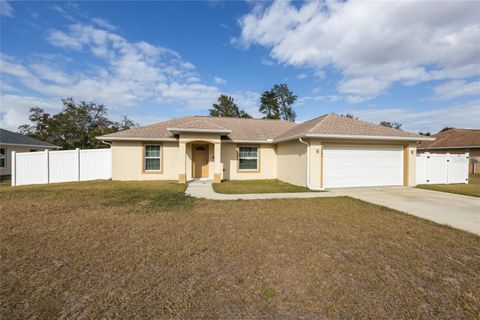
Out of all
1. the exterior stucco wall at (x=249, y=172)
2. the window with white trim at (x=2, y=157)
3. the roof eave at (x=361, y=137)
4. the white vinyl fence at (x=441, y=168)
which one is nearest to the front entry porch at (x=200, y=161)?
the exterior stucco wall at (x=249, y=172)

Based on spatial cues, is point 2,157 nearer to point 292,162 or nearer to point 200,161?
point 200,161

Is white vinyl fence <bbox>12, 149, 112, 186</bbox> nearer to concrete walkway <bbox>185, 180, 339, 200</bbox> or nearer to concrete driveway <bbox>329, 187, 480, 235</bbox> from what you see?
concrete walkway <bbox>185, 180, 339, 200</bbox>

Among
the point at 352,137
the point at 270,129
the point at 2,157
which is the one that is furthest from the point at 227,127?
the point at 2,157

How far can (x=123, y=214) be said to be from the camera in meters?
6.63

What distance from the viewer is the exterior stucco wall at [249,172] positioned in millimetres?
14914

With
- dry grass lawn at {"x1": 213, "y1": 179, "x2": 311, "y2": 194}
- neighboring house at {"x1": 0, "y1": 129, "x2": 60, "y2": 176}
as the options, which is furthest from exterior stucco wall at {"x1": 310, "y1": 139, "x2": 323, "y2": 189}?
neighboring house at {"x1": 0, "y1": 129, "x2": 60, "y2": 176}

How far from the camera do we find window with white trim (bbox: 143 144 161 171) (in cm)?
1414

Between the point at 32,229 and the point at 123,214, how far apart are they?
1974 millimetres

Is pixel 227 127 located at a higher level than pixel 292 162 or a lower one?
higher

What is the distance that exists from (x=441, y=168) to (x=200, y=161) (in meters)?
15.1

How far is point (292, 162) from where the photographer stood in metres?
13.1

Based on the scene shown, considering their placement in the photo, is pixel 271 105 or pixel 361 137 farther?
pixel 271 105

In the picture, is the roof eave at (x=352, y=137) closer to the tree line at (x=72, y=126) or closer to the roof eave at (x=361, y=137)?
the roof eave at (x=361, y=137)

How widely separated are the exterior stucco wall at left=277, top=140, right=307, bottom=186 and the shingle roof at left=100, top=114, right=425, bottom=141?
665 millimetres
